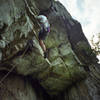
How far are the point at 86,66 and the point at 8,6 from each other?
7.33 metres

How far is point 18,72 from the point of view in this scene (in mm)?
6820

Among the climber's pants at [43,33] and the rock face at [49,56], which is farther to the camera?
the climber's pants at [43,33]

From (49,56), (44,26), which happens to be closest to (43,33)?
(44,26)

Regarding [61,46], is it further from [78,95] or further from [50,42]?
[78,95]

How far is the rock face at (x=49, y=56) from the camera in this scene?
183 inches

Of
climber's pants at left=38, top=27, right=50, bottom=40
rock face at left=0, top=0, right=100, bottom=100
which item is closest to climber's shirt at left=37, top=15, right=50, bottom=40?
climber's pants at left=38, top=27, right=50, bottom=40

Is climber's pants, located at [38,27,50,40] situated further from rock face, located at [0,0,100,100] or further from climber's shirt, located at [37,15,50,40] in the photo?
rock face, located at [0,0,100,100]

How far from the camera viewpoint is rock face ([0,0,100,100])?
4.65 metres

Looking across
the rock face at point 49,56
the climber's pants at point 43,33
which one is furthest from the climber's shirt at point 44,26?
the rock face at point 49,56

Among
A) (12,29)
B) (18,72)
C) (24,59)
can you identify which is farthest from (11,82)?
(12,29)

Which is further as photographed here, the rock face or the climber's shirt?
the climber's shirt

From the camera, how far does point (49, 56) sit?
851cm

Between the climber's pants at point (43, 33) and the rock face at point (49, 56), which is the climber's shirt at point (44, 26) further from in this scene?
the rock face at point (49, 56)

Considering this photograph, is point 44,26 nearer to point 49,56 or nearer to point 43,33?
point 43,33
